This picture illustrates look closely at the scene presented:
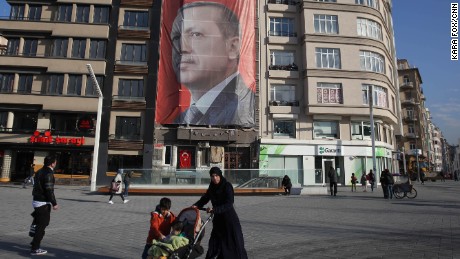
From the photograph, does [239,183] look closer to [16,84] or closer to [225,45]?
[225,45]

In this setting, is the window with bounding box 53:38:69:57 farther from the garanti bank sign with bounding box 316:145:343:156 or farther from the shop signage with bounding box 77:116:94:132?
the garanti bank sign with bounding box 316:145:343:156

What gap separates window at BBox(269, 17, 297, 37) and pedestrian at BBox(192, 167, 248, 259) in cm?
2996

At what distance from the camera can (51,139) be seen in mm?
28047

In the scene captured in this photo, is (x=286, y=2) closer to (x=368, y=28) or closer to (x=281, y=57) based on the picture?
(x=281, y=57)

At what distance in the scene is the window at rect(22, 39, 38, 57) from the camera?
30406mm

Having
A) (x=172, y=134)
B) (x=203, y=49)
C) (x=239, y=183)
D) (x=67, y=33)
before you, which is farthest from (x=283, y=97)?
(x=67, y=33)

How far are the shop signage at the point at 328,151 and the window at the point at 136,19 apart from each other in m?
20.7

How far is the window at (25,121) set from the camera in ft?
95.4

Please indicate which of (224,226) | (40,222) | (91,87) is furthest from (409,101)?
(40,222)

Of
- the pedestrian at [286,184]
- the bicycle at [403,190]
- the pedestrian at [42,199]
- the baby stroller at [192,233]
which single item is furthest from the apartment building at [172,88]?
the baby stroller at [192,233]

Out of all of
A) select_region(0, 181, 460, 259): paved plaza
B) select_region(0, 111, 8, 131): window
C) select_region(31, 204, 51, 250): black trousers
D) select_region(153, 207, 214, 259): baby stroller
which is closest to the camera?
select_region(153, 207, 214, 259): baby stroller

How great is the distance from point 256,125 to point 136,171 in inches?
551

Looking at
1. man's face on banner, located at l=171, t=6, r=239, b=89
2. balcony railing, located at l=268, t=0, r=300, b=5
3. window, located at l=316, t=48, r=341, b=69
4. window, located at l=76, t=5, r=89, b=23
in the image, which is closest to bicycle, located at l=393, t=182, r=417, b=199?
window, located at l=316, t=48, r=341, b=69

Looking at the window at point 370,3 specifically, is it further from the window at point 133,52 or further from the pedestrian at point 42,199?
the pedestrian at point 42,199
